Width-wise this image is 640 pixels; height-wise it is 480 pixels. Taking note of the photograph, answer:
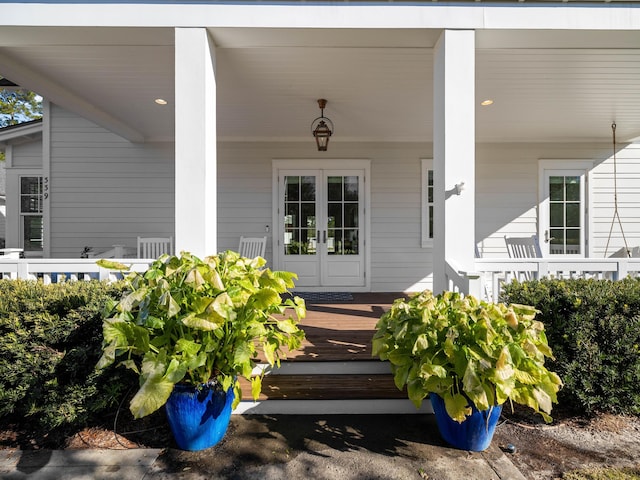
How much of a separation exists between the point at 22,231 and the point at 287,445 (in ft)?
20.4

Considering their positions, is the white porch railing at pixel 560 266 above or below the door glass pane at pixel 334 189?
below

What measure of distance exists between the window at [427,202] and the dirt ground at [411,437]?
11.3 ft

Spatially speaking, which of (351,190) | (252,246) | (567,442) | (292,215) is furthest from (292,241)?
(567,442)

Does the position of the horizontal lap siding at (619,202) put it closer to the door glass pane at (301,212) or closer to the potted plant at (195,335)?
the door glass pane at (301,212)

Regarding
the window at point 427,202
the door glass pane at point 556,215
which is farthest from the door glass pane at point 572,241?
the window at point 427,202

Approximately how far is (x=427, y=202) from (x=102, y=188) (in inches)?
199

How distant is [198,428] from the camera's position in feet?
6.59

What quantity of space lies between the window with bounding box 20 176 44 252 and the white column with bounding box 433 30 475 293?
6.31 m

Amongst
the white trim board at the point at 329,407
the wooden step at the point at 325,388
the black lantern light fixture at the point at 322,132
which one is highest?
the black lantern light fixture at the point at 322,132

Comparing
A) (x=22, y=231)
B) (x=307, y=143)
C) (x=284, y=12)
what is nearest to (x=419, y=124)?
(x=307, y=143)

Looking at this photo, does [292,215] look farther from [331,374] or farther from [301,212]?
[331,374]

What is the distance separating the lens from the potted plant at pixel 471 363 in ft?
6.00

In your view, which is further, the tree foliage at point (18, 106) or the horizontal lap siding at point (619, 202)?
the tree foliage at point (18, 106)

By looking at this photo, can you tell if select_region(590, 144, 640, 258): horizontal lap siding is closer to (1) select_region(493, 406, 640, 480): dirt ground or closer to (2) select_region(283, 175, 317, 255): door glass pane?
(1) select_region(493, 406, 640, 480): dirt ground
